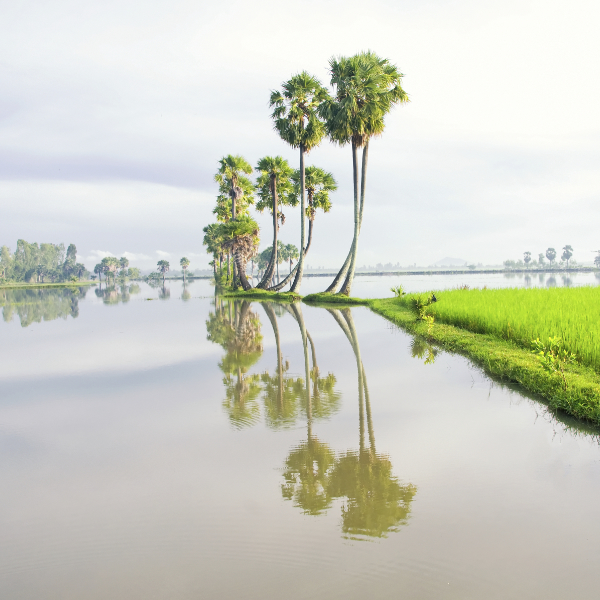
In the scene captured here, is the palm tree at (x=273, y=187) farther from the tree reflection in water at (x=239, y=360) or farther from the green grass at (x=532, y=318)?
the green grass at (x=532, y=318)

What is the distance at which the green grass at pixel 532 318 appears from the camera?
10906 mm

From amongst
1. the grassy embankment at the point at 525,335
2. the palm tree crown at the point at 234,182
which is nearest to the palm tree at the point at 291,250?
the palm tree crown at the point at 234,182

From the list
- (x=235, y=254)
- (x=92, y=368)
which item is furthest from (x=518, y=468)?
(x=235, y=254)

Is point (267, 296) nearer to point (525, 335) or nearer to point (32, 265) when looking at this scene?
point (525, 335)

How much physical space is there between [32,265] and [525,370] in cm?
19302

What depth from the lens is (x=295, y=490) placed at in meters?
5.32

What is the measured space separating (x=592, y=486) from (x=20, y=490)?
21.9 ft

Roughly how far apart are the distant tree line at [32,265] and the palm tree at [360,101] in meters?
147

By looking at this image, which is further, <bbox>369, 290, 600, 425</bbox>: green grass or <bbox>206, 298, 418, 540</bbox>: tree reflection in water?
<bbox>369, 290, 600, 425</bbox>: green grass

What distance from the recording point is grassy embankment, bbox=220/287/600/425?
27.8ft

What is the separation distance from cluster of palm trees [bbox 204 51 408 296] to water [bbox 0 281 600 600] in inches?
960

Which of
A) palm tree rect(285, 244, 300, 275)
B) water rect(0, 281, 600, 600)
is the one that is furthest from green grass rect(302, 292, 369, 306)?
palm tree rect(285, 244, 300, 275)

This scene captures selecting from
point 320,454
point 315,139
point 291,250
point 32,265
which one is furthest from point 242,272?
point 32,265

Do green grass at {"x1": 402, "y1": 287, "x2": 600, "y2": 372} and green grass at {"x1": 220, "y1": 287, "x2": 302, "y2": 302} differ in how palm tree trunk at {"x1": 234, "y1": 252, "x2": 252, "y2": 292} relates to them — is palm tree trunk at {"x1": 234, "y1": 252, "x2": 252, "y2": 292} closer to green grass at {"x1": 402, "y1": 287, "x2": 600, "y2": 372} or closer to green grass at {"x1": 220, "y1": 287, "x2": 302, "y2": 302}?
green grass at {"x1": 220, "y1": 287, "x2": 302, "y2": 302}
